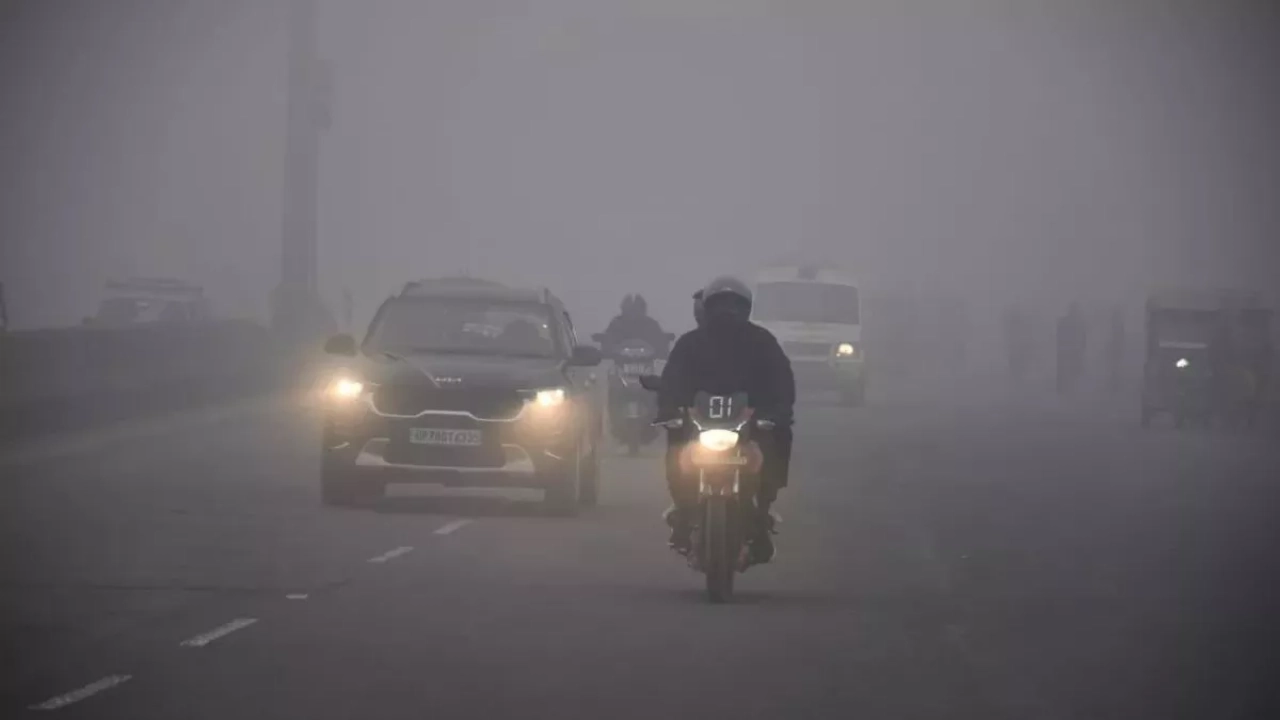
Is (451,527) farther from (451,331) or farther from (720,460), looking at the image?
(720,460)

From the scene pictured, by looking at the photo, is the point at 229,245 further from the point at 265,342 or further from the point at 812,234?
the point at 265,342

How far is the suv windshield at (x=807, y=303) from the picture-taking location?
4838 centimetres

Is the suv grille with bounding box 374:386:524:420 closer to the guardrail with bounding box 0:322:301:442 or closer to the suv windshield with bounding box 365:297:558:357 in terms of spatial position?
the suv windshield with bounding box 365:297:558:357

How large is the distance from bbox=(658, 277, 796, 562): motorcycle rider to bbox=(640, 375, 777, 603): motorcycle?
0.50 feet

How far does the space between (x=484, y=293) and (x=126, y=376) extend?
1502 centimetres

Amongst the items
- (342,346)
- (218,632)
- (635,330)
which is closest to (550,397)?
(342,346)

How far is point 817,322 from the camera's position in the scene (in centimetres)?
4819

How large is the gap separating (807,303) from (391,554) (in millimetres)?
32791

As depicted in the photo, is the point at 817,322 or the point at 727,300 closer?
the point at 727,300

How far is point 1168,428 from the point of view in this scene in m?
41.6

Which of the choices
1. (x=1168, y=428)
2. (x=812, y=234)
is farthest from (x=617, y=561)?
(x=812, y=234)

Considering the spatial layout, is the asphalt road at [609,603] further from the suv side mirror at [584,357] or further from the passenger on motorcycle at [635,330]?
the passenger on motorcycle at [635,330]

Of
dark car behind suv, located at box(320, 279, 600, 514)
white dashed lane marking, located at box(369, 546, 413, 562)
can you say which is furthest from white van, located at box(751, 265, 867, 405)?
white dashed lane marking, located at box(369, 546, 413, 562)

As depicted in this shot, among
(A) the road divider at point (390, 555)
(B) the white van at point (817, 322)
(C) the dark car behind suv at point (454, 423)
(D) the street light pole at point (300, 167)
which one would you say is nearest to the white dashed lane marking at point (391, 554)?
(A) the road divider at point (390, 555)
